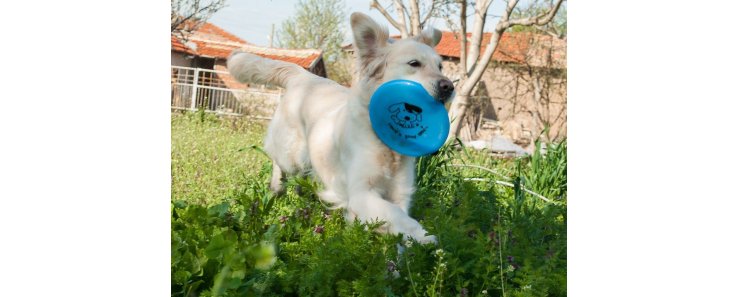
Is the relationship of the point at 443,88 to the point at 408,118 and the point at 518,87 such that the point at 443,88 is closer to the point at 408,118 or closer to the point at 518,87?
the point at 408,118

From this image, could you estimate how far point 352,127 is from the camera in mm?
3805

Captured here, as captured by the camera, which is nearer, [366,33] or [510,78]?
[366,33]

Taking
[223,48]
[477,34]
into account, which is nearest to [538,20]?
[477,34]

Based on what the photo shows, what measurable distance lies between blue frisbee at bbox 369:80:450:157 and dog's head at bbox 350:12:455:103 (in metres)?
0.05

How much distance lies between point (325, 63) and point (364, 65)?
0.25m

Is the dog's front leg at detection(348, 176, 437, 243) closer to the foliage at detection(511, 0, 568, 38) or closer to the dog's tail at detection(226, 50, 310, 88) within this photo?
the dog's tail at detection(226, 50, 310, 88)

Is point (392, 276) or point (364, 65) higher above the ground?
point (364, 65)

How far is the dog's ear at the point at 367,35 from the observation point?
142 inches

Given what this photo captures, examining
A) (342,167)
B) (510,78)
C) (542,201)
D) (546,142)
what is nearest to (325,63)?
(342,167)

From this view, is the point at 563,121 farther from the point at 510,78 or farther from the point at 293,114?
the point at 293,114

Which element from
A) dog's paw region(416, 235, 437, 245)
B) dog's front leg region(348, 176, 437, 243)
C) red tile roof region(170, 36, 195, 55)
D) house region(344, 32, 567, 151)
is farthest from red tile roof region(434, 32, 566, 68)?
red tile roof region(170, 36, 195, 55)

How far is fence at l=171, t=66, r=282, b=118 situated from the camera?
3.72 metres

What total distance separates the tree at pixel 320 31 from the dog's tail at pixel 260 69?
0.16m
